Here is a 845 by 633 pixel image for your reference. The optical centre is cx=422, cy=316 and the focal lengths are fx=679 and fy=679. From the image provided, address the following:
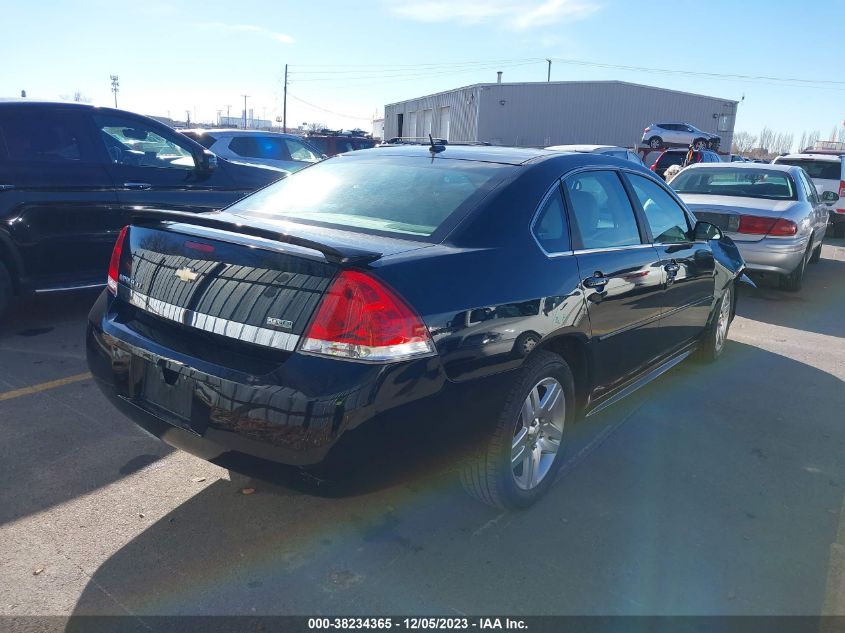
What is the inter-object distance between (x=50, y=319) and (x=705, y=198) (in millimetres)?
7266

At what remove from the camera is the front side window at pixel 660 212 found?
4.08 metres

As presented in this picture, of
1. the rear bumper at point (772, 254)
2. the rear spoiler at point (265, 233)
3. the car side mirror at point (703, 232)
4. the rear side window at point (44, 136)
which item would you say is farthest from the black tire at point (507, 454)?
the rear bumper at point (772, 254)

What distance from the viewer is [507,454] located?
2.84 metres

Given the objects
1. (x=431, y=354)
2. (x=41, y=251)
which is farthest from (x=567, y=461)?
(x=41, y=251)

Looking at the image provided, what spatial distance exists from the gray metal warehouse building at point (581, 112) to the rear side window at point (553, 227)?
38218mm

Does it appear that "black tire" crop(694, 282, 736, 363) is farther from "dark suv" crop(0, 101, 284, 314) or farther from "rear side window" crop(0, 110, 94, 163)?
"rear side window" crop(0, 110, 94, 163)

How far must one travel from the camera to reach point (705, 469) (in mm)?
3664

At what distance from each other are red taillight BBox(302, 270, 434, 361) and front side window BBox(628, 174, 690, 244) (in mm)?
2223

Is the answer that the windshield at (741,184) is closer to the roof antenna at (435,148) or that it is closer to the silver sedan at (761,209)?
the silver sedan at (761,209)

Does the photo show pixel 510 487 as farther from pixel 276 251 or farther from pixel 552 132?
pixel 552 132

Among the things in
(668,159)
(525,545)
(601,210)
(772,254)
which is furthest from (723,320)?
(668,159)

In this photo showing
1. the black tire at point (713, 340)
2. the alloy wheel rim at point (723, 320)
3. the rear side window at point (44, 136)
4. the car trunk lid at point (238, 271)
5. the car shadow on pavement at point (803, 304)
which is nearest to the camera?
the car trunk lid at point (238, 271)

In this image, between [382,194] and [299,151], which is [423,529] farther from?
[299,151]

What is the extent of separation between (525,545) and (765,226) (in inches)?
246
